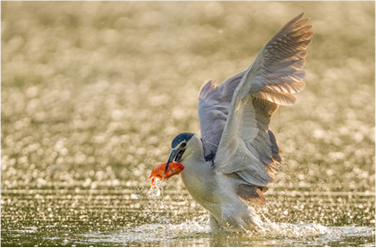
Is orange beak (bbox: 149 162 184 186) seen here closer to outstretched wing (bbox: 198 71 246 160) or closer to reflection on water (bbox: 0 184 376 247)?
reflection on water (bbox: 0 184 376 247)

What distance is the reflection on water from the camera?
28.9 feet

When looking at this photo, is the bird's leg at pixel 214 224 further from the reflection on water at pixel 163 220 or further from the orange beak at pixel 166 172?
the orange beak at pixel 166 172

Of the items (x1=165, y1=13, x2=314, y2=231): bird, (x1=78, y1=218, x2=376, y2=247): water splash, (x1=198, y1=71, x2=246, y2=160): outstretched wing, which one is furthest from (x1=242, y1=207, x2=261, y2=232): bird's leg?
(x1=198, y1=71, x2=246, y2=160): outstretched wing

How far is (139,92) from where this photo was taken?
41.5 meters

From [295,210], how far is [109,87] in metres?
31.1

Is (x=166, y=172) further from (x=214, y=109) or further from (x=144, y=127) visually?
(x=144, y=127)

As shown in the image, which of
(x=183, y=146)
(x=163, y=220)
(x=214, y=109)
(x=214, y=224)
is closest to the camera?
(x=183, y=146)

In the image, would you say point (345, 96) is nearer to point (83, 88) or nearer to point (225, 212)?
point (83, 88)

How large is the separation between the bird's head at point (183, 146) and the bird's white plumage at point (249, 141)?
0.7 inches

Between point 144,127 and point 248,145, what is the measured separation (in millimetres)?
23499

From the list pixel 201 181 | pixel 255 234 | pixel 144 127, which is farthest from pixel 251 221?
pixel 144 127

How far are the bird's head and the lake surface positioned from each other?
1.28 metres

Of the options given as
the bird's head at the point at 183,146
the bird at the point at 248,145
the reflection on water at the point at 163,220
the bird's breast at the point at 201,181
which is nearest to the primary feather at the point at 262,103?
the bird at the point at 248,145

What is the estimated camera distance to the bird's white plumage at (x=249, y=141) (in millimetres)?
9148
